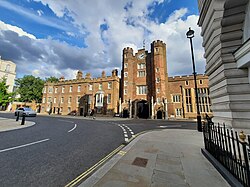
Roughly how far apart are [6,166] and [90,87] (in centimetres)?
3557

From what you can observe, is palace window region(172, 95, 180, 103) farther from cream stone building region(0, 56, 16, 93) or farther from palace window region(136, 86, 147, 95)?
cream stone building region(0, 56, 16, 93)

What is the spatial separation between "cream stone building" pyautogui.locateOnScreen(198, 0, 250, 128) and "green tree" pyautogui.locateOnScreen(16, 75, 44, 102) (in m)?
64.7

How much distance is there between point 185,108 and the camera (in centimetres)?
3047

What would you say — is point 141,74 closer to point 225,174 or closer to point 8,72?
point 225,174

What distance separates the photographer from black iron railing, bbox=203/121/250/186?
220cm

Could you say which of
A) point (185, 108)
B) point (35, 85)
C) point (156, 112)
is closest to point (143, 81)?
point (156, 112)

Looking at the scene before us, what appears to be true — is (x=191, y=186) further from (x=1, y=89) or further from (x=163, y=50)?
(x=163, y=50)

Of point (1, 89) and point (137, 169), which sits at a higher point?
point (1, 89)

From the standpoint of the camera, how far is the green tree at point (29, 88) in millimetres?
50125

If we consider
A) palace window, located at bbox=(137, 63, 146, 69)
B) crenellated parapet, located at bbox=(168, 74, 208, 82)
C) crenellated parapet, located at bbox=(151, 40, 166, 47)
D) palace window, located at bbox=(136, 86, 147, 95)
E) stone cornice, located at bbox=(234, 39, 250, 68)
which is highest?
crenellated parapet, located at bbox=(151, 40, 166, 47)

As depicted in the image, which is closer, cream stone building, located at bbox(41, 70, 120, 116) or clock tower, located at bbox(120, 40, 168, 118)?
clock tower, located at bbox(120, 40, 168, 118)

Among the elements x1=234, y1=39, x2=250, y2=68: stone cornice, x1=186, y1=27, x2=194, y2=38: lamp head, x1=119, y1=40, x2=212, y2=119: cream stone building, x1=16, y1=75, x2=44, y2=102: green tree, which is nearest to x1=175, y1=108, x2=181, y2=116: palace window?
x1=119, y1=40, x2=212, y2=119: cream stone building

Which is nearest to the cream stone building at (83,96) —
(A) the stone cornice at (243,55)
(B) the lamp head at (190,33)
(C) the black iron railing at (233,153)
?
(B) the lamp head at (190,33)

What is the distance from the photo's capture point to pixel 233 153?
10.9 ft
